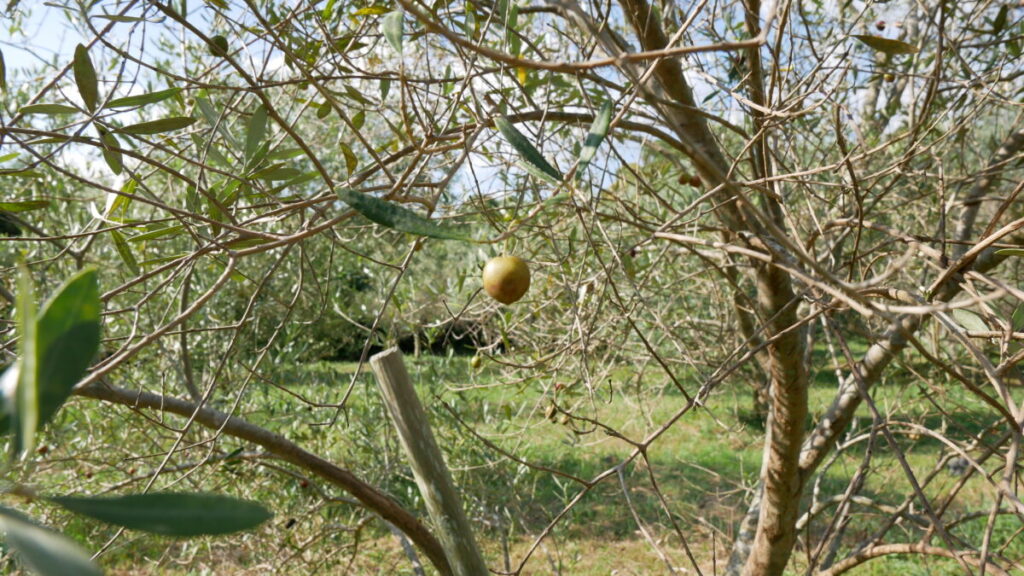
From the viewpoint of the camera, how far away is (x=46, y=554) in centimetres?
27

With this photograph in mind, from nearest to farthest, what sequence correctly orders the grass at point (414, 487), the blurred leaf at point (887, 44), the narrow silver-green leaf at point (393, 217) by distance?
the narrow silver-green leaf at point (393, 217)
the blurred leaf at point (887, 44)
the grass at point (414, 487)

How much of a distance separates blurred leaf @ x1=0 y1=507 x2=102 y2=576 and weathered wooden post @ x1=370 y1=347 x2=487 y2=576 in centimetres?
101

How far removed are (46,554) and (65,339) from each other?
10cm

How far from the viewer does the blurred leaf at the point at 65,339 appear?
0.32 m

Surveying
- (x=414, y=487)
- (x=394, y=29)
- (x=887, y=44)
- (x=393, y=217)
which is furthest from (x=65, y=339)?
(x=414, y=487)

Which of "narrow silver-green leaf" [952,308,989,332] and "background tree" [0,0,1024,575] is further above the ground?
"background tree" [0,0,1024,575]

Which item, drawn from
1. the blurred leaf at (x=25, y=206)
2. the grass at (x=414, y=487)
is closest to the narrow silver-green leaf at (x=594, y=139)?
the blurred leaf at (x=25, y=206)

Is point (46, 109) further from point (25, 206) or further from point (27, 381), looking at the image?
point (27, 381)

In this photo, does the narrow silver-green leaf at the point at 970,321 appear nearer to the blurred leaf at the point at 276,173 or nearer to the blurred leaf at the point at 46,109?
the blurred leaf at the point at 276,173

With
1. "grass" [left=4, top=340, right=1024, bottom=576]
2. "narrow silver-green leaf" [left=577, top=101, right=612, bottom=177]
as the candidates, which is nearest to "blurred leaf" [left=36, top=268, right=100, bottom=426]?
"narrow silver-green leaf" [left=577, top=101, right=612, bottom=177]

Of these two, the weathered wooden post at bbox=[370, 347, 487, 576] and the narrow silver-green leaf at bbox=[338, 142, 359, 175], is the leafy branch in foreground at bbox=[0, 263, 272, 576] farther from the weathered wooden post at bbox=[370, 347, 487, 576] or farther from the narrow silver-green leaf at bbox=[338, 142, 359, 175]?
the weathered wooden post at bbox=[370, 347, 487, 576]

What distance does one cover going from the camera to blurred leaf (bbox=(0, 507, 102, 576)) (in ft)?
0.87

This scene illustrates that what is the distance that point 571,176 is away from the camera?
2.28 ft

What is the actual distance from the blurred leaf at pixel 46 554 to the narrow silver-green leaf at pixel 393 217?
1.18 ft
